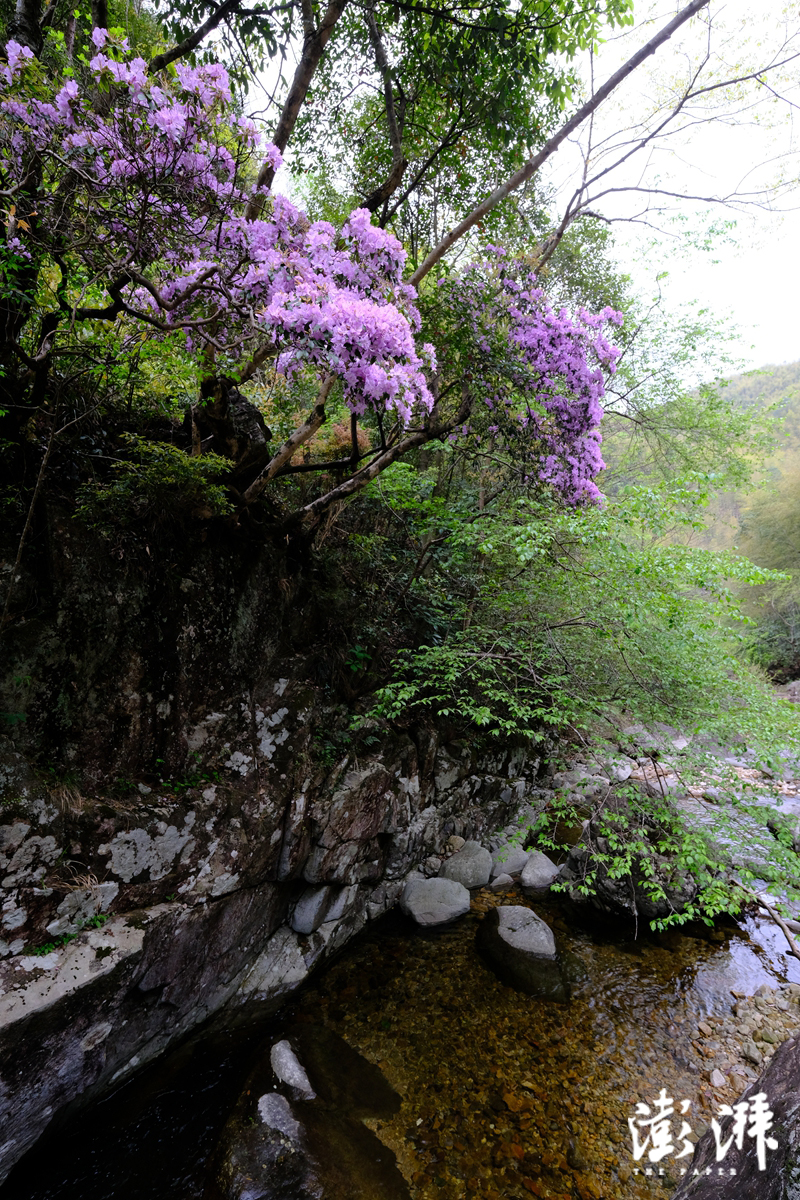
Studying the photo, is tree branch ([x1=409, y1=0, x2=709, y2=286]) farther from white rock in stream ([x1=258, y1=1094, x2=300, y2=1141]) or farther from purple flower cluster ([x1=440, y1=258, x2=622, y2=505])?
white rock in stream ([x1=258, y1=1094, x2=300, y2=1141])

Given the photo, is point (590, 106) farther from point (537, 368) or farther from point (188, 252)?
point (188, 252)

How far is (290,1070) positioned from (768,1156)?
3156 millimetres

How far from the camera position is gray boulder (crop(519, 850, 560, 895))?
21.7ft

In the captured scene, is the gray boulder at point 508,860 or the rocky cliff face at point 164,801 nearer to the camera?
the rocky cliff face at point 164,801

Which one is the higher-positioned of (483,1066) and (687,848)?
(687,848)

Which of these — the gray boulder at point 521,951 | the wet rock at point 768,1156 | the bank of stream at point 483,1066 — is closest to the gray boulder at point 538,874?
the bank of stream at point 483,1066

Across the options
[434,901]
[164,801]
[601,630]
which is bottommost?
[434,901]

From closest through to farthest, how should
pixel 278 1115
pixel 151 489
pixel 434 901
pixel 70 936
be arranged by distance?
pixel 70 936 < pixel 278 1115 < pixel 151 489 < pixel 434 901

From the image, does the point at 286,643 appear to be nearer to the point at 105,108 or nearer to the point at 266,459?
the point at 266,459

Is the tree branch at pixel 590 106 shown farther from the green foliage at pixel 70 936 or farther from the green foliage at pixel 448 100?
the green foliage at pixel 70 936

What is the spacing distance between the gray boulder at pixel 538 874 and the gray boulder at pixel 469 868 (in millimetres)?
518

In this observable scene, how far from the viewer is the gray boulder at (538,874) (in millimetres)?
6600

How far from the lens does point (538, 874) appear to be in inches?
263

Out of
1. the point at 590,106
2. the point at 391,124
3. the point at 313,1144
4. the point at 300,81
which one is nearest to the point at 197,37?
the point at 300,81
